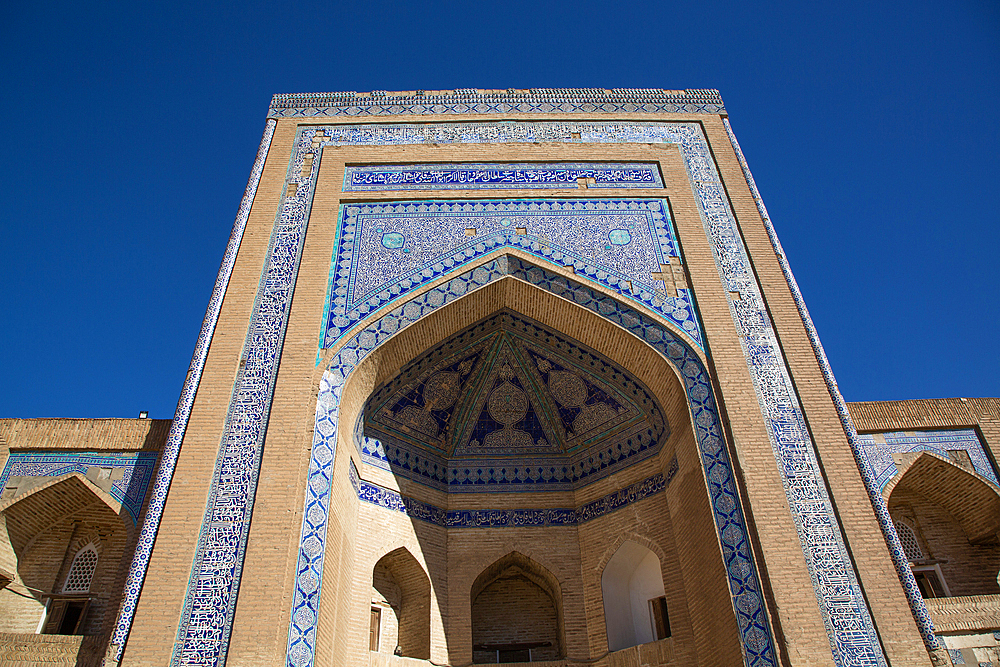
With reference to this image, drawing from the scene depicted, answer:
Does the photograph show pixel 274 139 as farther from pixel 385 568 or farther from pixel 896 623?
pixel 896 623

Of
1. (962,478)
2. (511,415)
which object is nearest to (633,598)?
(511,415)

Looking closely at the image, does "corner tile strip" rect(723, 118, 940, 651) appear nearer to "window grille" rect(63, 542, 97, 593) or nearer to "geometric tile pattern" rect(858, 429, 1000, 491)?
"geometric tile pattern" rect(858, 429, 1000, 491)

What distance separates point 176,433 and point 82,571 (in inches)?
60.4

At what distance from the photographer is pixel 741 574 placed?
4371 millimetres

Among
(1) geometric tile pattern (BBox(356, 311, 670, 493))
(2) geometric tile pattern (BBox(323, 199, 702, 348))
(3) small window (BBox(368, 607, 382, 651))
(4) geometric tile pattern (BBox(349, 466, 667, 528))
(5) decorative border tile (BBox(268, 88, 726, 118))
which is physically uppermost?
(5) decorative border tile (BBox(268, 88, 726, 118))

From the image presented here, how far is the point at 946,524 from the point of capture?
18.7 ft

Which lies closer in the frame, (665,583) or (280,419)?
(280,419)

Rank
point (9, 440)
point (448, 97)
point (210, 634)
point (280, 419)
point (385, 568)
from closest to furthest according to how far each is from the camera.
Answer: point (210, 634)
point (280, 419)
point (9, 440)
point (385, 568)
point (448, 97)

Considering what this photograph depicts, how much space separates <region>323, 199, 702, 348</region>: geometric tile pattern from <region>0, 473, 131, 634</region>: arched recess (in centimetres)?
206

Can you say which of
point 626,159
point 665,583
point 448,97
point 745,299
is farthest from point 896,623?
point 448,97

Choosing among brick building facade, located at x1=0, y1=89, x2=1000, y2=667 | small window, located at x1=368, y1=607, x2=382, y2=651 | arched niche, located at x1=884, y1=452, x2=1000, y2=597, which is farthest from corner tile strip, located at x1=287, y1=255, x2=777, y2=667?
arched niche, located at x1=884, y1=452, x2=1000, y2=597

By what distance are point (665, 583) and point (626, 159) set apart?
3.50 meters

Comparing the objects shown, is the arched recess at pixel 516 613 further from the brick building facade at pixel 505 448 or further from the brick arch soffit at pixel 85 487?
the brick arch soffit at pixel 85 487

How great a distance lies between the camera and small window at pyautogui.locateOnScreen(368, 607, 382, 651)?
5.55 meters
